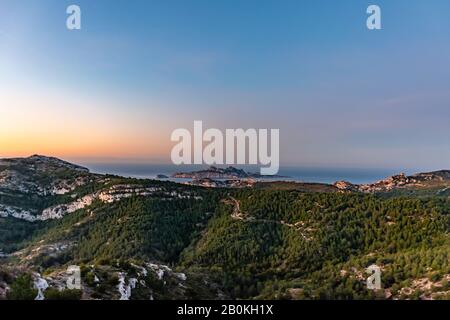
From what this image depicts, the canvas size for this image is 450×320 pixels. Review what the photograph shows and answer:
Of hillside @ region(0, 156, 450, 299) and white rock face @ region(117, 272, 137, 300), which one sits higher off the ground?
white rock face @ region(117, 272, 137, 300)

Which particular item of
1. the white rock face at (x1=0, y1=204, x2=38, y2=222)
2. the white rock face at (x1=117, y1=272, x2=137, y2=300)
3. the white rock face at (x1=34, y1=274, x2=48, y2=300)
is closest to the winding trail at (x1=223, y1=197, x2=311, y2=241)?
the white rock face at (x1=117, y1=272, x2=137, y2=300)

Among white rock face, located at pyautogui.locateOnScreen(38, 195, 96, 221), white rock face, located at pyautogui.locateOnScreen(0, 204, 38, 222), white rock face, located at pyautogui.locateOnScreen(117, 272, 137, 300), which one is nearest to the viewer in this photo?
white rock face, located at pyautogui.locateOnScreen(117, 272, 137, 300)

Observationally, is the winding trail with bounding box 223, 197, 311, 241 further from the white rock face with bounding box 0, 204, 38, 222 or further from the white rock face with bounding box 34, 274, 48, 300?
the white rock face with bounding box 0, 204, 38, 222

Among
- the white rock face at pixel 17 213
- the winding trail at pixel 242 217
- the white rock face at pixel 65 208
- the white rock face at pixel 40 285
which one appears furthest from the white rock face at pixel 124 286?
the white rock face at pixel 17 213

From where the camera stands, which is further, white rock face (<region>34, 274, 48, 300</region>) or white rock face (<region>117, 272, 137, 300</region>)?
white rock face (<region>117, 272, 137, 300</region>)

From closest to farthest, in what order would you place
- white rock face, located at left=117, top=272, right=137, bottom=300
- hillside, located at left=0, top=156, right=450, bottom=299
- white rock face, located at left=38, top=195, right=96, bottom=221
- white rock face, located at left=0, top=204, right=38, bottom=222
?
white rock face, located at left=117, top=272, right=137, bottom=300 → hillside, located at left=0, top=156, right=450, bottom=299 → white rock face, located at left=0, top=204, right=38, bottom=222 → white rock face, located at left=38, top=195, right=96, bottom=221

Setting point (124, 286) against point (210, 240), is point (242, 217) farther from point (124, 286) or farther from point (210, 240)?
point (124, 286)

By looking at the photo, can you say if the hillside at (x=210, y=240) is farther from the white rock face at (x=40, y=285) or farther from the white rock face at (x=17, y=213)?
the white rock face at (x=17, y=213)

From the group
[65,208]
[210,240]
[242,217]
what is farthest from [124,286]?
[65,208]
